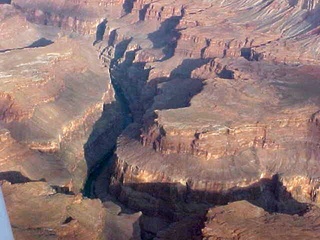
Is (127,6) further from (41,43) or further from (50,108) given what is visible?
(50,108)

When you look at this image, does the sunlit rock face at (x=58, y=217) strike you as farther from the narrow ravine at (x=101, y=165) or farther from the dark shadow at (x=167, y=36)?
the dark shadow at (x=167, y=36)

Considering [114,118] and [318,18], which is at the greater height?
[318,18]

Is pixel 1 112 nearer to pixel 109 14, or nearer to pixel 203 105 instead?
pixel 203 105

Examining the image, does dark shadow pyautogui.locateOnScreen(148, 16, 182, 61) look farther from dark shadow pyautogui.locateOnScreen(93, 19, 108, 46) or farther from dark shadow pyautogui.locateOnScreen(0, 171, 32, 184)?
dark shadow pyautogui.locateOnScreen(0, 171, 32, 184)

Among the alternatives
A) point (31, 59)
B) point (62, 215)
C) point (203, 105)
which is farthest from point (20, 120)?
point (62, 215)

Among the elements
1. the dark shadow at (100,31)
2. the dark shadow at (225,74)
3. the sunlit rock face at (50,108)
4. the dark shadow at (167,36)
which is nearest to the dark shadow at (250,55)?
the dark shadow at (225,74)

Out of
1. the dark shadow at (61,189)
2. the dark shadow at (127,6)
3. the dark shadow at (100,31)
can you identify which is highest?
the dark shadow at (127,6)

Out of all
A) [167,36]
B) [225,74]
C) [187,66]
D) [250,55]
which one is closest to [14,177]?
[225,74]
